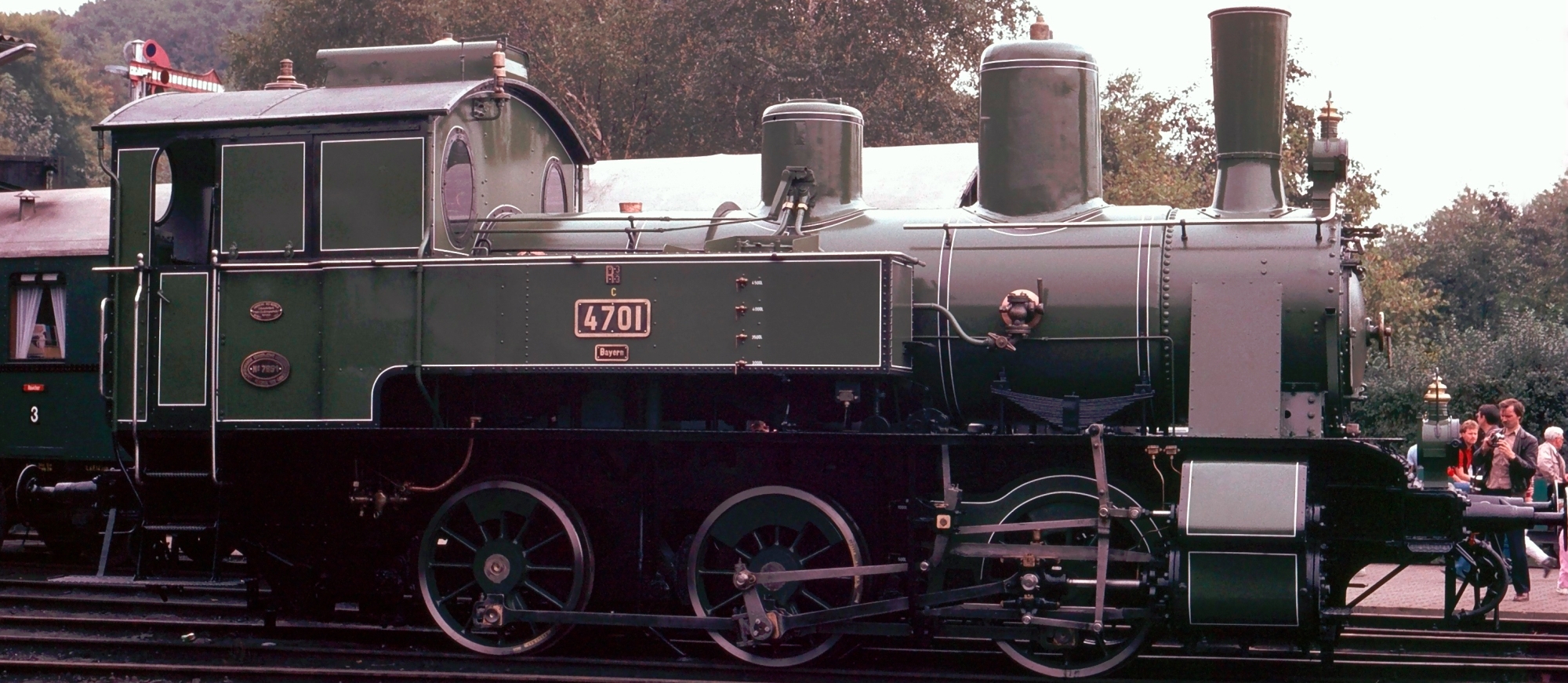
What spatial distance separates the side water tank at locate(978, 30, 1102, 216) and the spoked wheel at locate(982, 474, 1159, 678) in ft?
5.63

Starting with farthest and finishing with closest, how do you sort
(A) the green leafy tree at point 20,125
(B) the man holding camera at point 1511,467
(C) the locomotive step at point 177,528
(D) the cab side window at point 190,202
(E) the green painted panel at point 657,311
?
(A) the green leafy tree at point 20,125, (B) the man holding camera at point 1511,467, (D) the cab side window at point 190,202, (C) the locomotive step at point 177,528, (E) the green painted panel at point 657,311

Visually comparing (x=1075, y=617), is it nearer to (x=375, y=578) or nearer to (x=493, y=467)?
(x=493, y=467)

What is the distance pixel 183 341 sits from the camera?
28.2 feet

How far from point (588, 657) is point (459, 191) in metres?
2.93

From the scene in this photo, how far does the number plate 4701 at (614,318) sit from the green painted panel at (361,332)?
3.36 ft

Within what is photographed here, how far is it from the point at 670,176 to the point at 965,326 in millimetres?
10285

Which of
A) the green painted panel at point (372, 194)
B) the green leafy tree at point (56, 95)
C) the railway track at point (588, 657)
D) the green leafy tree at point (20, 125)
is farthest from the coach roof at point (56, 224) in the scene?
the green leafy tree at point (56, 95)

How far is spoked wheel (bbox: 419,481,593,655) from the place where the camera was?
8.38 m

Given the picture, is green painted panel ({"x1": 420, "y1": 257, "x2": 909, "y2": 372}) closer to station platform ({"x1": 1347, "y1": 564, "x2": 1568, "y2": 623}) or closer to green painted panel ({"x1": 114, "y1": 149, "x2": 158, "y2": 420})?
green painted panel ({"x1": 114, "y1": 149, "x2": 158, "y2": 420})

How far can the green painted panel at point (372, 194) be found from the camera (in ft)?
27.3

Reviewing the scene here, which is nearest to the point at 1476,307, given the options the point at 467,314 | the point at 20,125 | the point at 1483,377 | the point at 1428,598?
the point at 1483,377

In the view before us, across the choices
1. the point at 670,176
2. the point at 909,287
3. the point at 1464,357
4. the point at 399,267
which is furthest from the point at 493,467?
the point at 1464,357

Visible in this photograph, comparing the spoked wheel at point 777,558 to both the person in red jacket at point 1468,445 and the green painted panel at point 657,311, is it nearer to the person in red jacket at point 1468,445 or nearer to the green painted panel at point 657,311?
the green painted panel at point 657,311

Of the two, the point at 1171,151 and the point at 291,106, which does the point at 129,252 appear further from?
the point at 1171,151
